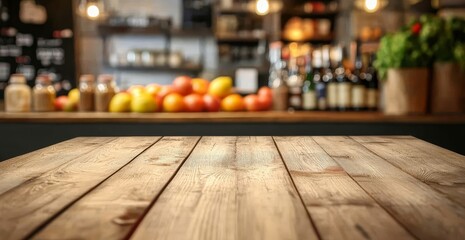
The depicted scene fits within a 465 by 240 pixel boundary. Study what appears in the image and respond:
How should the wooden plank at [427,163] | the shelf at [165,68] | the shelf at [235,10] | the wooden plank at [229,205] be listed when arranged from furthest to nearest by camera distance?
the shelf at [235,10] < the shelf at [165,68] < the wooden plank at [427,163] < the wooden plank at [229,205]

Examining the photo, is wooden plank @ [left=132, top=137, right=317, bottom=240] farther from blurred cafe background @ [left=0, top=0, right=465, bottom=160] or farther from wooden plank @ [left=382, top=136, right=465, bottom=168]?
blurred cafe background @ [left=0, top=0, right=465, bottom=160]

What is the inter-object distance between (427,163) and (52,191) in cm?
78

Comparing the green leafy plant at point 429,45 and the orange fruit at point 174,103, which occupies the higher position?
the green leafy plant at point 429,45

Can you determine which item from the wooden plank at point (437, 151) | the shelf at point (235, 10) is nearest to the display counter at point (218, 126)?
the wooden plank at point (437, 151)

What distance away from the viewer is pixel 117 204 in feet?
2.46

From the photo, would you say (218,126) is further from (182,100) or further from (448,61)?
(448,61)

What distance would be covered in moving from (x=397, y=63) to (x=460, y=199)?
5.86 ft

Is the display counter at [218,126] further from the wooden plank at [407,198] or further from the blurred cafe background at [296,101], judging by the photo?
the wooden plank at [407,198]

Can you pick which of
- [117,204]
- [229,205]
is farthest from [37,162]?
[229,205]

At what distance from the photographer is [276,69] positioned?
294 cm

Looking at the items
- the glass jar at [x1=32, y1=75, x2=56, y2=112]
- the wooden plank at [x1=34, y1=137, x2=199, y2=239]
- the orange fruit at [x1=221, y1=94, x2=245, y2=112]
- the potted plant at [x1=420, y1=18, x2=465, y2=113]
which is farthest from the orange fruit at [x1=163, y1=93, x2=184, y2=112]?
the wooden plank at [x1=34, y1=137, x2=199, y2=239]

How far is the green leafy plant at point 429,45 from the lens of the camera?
246 cm

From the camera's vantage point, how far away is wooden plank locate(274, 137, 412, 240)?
0.62m

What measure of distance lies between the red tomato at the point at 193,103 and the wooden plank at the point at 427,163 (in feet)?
4.03
